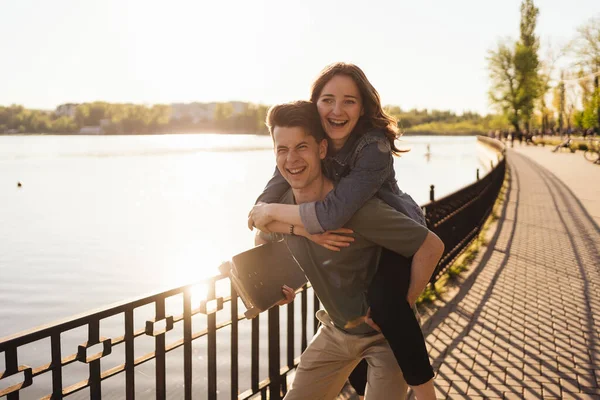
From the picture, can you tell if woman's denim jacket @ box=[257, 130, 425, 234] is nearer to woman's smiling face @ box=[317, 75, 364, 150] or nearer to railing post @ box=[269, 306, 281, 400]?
woman's smiling face @ box=[317, 75, 364, 150]

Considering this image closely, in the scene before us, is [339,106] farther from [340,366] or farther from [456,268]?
[456,268]

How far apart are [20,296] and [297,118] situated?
1502 centimetres

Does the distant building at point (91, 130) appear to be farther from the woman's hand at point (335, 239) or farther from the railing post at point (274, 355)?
the woman's hand at point (335, 239)

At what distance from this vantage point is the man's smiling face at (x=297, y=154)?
2.23 m

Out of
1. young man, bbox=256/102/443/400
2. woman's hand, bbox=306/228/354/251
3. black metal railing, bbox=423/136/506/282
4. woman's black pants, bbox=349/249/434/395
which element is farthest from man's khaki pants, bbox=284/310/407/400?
black metal railing, bbox=423/136/506/282

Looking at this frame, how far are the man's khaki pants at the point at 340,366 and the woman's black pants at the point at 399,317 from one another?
106 mm

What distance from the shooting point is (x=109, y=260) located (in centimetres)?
1859

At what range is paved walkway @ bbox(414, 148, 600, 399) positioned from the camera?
4.32 meters

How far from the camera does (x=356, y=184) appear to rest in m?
2.14

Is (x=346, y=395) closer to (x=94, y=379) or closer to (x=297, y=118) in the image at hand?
(x=94, y=379)

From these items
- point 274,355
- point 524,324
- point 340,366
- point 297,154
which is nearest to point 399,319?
point 340,366

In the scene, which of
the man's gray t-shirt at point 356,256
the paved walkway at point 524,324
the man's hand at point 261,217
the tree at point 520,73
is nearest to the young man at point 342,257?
the man's gray t-shirt at point 356,256

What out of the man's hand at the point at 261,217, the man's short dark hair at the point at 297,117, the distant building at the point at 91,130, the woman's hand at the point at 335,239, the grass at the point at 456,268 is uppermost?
the distant building at the point at 91,130

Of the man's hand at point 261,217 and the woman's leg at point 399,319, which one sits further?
the man's hand at point 261,217
